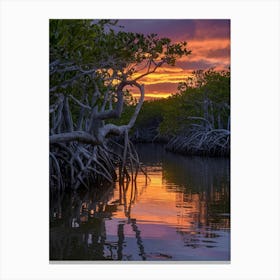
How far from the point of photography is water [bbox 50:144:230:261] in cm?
639

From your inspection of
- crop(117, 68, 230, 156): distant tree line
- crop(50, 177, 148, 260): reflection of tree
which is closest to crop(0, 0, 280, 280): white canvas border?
crop(50, 177, 148, 260): reflection of tree

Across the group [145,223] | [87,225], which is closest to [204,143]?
[145,223]

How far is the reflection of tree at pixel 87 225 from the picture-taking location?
6.49 metres

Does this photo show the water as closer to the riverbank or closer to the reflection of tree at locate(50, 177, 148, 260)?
the reflection of tree at locate(50, 177, 148, 260)

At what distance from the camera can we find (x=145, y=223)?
7.91m

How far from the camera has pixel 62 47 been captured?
6641 millimetres

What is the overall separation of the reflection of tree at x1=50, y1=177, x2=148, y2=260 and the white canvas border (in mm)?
647

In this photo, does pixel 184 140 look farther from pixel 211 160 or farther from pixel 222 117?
pixel 211 160
